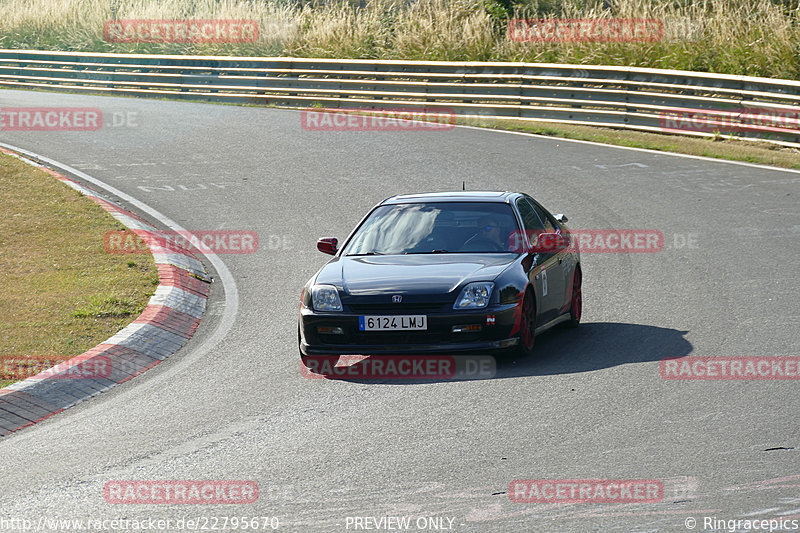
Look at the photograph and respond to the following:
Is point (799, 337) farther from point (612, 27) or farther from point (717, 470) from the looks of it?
point (612, 27)

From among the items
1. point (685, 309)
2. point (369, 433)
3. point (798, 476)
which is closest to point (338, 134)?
point (685, 309)

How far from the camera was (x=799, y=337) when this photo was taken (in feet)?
31.5

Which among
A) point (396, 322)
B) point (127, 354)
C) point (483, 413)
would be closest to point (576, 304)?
point (396, 322)

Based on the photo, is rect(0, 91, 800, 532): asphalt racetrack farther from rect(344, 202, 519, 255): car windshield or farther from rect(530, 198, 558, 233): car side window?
rect(344, 202, 519, 255): car windshield

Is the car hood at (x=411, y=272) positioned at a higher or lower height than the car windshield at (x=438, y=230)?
lower

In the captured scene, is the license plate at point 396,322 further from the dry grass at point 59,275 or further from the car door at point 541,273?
the dry grass at point 59,275

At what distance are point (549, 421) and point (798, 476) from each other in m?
1.74

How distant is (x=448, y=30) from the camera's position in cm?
3119

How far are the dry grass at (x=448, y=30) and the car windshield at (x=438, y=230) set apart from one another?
1510 centimetres

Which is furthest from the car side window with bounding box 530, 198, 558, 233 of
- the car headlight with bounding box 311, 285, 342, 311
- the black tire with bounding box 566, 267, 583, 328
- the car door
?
the car headlight with bounding box 311, 285, 342, 311

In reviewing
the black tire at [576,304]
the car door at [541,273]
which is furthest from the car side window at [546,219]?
the black tire at [576,304]

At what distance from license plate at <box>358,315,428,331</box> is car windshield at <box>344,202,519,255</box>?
46.1 inches

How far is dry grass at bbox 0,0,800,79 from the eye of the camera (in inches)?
996

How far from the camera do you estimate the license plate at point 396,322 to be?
29.3 ft
